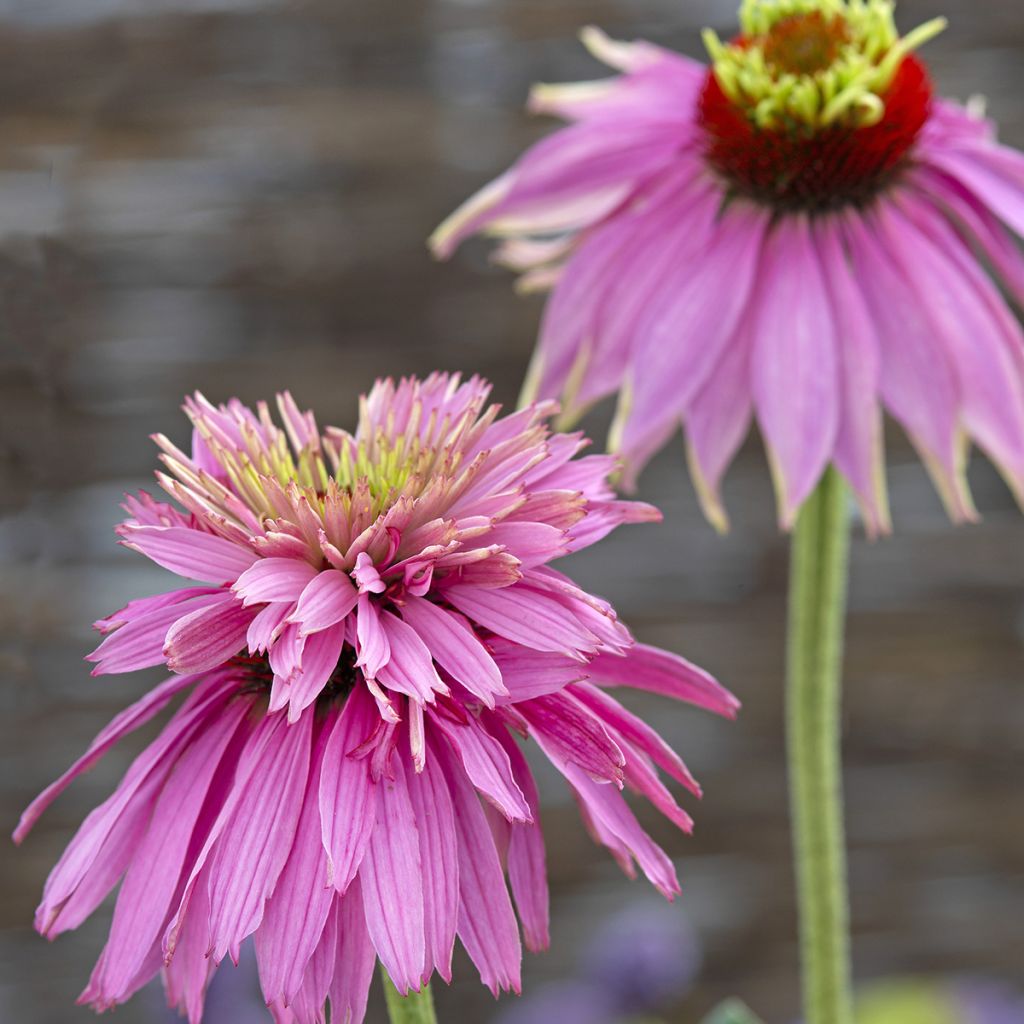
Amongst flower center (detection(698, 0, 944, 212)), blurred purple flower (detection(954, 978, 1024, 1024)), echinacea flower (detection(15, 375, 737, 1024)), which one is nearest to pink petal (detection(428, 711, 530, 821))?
echinacea flower (detection(15, 375, 737, 1024))

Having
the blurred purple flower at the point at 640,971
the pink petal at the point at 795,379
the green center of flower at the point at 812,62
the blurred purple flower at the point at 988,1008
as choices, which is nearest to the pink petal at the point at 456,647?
the pink petal at the point at 795,379

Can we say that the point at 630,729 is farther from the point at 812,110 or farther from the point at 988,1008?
the point at 988,1008

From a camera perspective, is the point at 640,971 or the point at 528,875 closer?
the point at 528,875

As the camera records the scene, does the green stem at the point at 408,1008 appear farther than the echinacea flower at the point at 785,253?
No

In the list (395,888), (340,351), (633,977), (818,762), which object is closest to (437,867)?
(395,888)

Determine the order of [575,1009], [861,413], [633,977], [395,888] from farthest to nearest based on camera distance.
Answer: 1. [575,1009]
2. [633,977]
3. [861,413]
4. [395,888]

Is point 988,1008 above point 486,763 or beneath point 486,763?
beneath

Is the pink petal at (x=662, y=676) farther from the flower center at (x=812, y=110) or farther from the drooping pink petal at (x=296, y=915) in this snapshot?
the flower center at (x=812, y=110)

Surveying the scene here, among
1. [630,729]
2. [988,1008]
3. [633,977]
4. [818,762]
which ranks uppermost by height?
[630,729]
